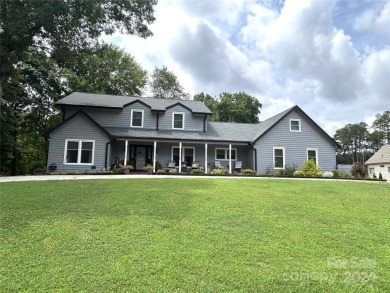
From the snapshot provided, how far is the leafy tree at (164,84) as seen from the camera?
41.3 meters

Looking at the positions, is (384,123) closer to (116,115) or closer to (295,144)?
(295,144)

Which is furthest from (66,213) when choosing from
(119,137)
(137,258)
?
(119,137)

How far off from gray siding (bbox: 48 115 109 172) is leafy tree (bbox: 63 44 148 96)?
13606 mm

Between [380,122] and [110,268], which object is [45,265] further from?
[380,122]

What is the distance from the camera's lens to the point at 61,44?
16.9 metres

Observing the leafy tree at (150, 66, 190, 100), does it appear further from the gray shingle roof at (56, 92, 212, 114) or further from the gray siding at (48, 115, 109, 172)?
the gray siding at (48, 115, 109, 172)

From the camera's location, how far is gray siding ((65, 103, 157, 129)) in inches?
789

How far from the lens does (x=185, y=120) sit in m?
21.6

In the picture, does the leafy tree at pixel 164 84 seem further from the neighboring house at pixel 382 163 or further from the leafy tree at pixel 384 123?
the leafy tree at pixel 384 123

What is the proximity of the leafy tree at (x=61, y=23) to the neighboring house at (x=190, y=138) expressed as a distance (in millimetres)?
4206

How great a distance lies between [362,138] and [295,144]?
246ft

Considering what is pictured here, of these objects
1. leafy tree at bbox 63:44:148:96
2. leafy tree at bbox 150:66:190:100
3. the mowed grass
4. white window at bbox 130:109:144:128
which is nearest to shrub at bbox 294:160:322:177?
the mowed grass

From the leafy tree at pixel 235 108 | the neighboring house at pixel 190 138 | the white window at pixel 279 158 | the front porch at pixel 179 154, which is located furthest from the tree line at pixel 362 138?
the front porch at pixel 179 154

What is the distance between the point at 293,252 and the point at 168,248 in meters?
2.16
